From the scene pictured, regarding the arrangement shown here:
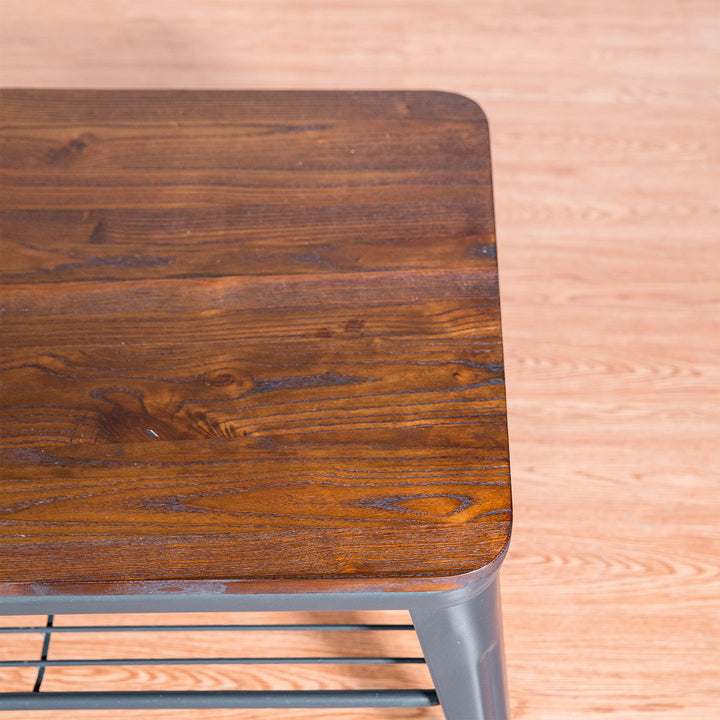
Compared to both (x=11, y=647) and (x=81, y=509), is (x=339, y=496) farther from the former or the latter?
(x=11, y=647)

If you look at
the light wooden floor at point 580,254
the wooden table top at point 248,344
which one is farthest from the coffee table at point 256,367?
the light wooden floor at point 580,254

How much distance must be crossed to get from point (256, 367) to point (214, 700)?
0.36m

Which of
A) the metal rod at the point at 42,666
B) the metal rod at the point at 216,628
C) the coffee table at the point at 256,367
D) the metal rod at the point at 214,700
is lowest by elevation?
the metal rod at the point at 42,666

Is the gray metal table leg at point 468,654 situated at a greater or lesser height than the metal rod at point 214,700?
greater

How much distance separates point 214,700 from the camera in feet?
2.43

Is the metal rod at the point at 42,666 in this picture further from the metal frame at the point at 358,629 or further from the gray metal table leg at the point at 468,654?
the gray metal table leg at the point at 468,654

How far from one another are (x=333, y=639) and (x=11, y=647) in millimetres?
390

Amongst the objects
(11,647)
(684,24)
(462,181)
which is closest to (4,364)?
(462,181)

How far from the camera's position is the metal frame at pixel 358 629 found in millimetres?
489

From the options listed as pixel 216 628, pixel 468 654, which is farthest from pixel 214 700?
pixel 468 654

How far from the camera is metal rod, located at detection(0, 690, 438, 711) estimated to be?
28.9 inches

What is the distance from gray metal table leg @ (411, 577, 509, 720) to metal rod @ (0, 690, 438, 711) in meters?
0.06

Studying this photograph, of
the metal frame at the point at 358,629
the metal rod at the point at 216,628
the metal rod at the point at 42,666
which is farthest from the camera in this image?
the metal rod at the point at 42,666

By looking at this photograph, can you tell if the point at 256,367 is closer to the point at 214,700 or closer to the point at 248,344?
the point at 248,344
